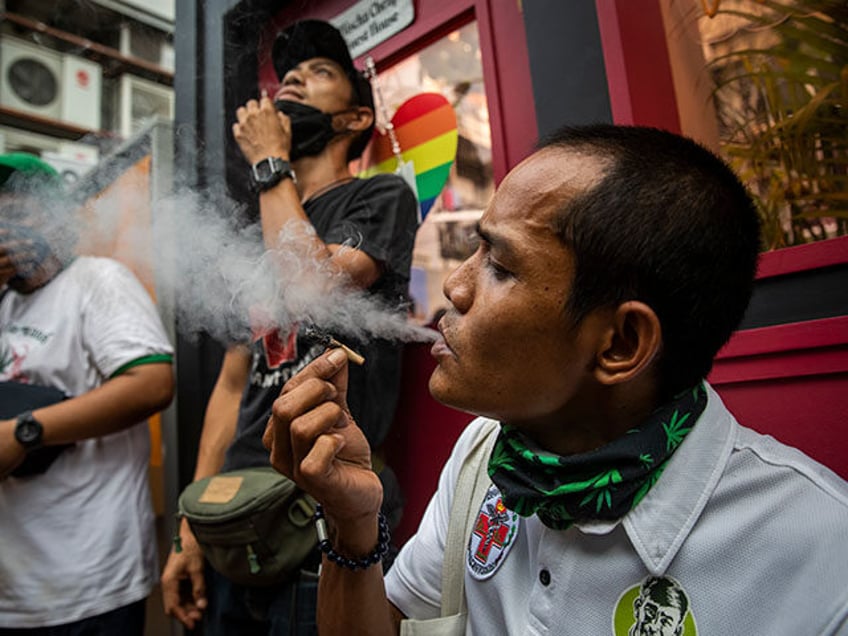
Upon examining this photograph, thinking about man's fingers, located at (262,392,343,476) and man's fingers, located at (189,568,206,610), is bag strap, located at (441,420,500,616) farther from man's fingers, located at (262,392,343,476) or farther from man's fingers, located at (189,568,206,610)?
man's fingers, located at (189,568,206,610)

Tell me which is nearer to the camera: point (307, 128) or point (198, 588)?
point (198, 588)

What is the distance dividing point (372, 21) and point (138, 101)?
340 inches

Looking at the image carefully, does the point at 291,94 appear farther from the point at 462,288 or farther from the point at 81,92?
the point at 81,92

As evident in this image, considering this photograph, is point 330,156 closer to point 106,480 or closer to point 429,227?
point 429,227

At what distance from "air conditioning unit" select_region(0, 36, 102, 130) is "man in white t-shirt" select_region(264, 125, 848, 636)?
30.1ft

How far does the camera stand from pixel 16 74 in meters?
8.39

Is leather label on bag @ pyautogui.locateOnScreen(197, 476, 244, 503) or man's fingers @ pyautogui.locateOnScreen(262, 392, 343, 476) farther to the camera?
leather label on bag @ pyautogui.locateOnScreen(197, 476, 244, 503)

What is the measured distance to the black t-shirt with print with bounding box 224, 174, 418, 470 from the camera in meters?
1.88

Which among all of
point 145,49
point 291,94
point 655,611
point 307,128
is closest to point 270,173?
point 307,128

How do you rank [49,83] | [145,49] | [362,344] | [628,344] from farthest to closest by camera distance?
1. [49,83]
2. [145,49]
3. [362,344]
4. [628,344]

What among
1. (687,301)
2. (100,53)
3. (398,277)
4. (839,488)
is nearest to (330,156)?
(398,277)

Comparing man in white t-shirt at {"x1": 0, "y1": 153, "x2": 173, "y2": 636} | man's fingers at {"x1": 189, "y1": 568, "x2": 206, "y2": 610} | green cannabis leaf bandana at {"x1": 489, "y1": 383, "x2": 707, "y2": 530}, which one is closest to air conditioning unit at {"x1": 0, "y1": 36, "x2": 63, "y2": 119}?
man in white t-shirt at {"x1": 0, "y1": 153, "x2": 173, "y2": 636}

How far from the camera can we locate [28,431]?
6.84 feet

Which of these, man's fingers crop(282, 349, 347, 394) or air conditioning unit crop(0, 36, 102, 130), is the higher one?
air conditioning unit crop(0, 36, 102, 130)
